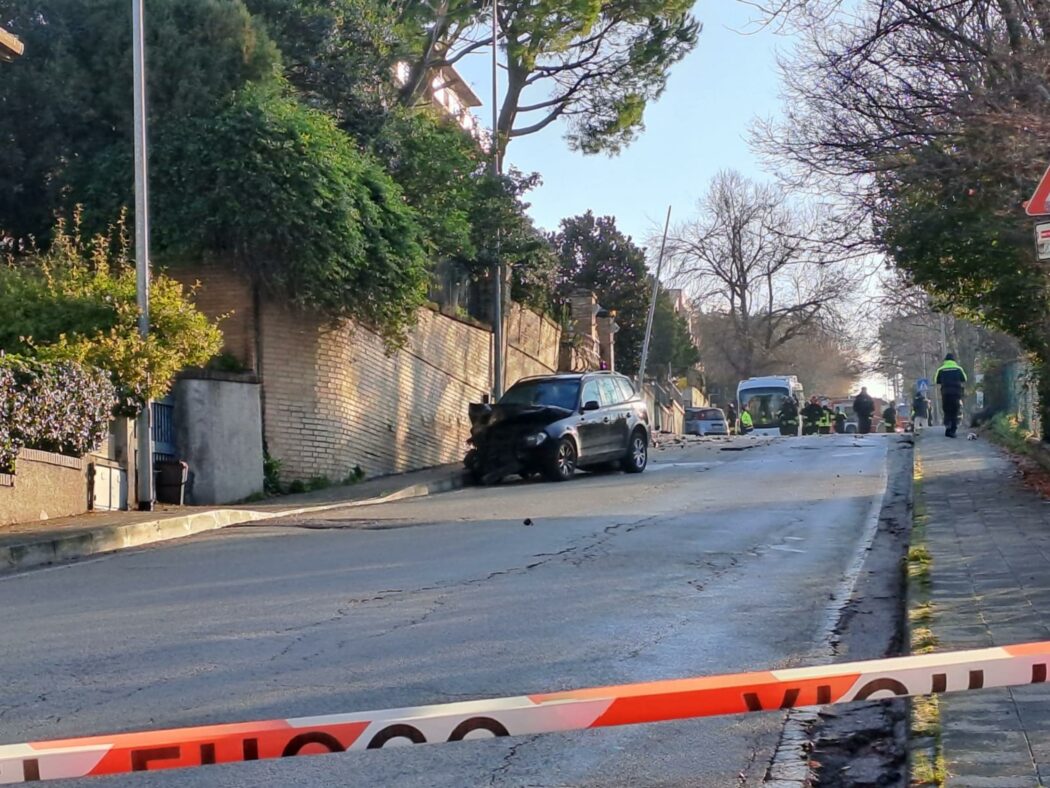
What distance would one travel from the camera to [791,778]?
16.2ft

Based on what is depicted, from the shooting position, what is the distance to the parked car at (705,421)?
52656 mm

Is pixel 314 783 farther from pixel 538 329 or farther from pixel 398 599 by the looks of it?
pixel 538 329

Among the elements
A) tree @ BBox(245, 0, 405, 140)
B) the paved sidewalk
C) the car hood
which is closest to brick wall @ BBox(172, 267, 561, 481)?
the car hood

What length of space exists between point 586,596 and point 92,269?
12.1 metres

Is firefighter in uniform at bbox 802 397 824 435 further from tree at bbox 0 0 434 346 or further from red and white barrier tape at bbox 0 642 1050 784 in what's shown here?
red and white barrier tape at bbox 0 642 1050 784

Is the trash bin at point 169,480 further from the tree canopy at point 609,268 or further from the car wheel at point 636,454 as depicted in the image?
the tree canopy at point 609,268

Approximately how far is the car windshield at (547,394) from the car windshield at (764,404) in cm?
3107

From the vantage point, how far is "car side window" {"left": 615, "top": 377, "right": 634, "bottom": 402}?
76.2ft

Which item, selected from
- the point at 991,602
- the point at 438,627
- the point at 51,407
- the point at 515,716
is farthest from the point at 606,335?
the point at 515,716

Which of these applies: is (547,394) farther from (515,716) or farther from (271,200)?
(515,716)

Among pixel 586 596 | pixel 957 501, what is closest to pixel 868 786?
pixel 586 596

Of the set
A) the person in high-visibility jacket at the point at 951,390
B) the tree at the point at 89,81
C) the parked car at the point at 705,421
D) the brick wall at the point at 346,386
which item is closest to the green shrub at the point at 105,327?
the brick wall at the point at 346,386

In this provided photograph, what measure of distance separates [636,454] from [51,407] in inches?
430

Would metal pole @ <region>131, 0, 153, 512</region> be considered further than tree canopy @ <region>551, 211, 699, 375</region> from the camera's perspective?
No
